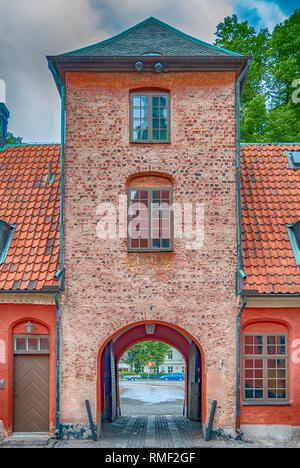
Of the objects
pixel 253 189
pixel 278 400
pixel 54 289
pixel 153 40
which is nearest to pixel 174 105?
pixel 153 40

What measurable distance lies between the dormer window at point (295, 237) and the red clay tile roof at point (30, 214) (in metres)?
6.31

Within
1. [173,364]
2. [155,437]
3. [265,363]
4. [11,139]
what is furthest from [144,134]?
[173,364]

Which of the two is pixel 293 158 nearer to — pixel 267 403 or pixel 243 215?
pixel 243 215

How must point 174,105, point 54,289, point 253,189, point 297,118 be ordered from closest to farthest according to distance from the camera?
point 54,289 < point 174,105 < point 253,189 < point 297,118

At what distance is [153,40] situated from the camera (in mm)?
15180

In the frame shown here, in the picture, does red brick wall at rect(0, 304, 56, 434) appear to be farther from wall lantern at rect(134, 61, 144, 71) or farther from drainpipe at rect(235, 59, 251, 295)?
wall lantern at rect(134, 61, 144, 71)

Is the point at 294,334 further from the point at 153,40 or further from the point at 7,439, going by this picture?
the point at 153,40

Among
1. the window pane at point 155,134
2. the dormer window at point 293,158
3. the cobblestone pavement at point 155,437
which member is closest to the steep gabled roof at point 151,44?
the window pane at point 155,134

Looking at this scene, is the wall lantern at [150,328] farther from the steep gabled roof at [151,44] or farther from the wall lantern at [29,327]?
the steep gabled roof at [151,44]

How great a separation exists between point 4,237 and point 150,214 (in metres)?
4.05

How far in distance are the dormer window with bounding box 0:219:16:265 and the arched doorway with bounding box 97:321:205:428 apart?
479 cm

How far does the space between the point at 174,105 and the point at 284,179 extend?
4.34m

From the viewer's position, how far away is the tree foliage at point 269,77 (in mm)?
22078
